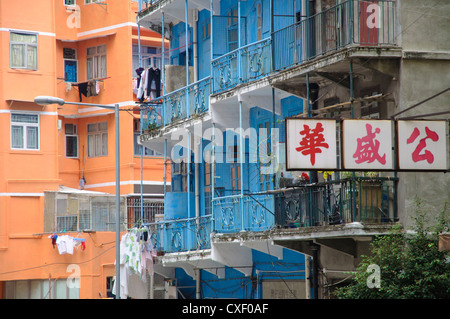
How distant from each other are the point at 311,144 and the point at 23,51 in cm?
2553

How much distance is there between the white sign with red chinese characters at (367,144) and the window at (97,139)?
27.1 meters

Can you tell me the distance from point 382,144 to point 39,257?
2508 centimetres

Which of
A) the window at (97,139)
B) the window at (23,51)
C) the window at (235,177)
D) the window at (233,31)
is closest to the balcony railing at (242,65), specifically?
the window at (233,31)

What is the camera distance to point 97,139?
→ 42188 mm

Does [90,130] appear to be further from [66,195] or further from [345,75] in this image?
[345,75]

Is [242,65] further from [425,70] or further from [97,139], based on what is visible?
[97,139]

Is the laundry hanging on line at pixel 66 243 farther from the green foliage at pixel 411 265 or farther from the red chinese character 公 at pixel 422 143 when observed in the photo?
the red chinese character 公 at pixel 422 143

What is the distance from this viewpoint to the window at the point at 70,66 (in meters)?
42.4

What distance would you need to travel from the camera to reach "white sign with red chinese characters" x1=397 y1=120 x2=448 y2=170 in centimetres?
1545

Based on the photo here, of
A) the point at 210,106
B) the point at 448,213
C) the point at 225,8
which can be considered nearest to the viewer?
the point at 448,213

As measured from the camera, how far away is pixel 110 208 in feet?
128

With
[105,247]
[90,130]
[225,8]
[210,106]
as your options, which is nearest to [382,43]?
[210,106]

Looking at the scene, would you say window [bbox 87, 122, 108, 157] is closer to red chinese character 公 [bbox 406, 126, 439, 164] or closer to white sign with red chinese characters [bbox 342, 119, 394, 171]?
white sign with red chinese characters [bbox 342, 119, 394, 171]

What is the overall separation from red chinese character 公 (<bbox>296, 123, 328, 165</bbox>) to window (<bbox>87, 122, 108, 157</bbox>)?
87.4 ft
